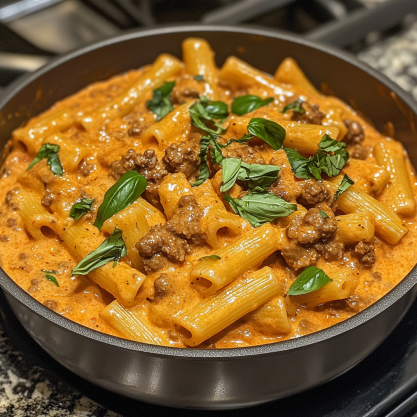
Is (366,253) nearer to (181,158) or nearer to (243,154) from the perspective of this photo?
(243,154)

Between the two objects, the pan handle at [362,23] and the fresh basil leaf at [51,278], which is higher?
the pan handle at [362,23]

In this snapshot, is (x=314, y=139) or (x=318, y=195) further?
(x=314, y=139)

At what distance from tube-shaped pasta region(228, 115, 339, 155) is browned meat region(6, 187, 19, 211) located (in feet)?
4.07

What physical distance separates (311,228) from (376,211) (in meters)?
0.43

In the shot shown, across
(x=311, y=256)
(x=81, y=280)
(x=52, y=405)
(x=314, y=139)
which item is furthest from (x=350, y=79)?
(x=52, y=405)

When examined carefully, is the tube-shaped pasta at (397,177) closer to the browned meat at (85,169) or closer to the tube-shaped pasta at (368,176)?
the tube-shaped pasta at (368,176)

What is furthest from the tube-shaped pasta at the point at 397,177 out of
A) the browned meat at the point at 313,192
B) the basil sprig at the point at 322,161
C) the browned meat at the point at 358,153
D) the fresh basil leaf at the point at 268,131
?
the fresh basil leaf at the point at 268,131

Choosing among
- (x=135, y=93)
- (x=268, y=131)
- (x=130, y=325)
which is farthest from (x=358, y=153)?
(x=130, y=325)

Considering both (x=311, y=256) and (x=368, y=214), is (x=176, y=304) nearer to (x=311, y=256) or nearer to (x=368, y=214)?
(x=311, y=256)

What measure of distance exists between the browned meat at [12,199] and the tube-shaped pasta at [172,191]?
33.1 inches

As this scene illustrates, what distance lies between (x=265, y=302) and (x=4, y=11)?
4278 millimetres

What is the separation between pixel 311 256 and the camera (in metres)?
2.54

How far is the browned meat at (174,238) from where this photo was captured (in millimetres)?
2473

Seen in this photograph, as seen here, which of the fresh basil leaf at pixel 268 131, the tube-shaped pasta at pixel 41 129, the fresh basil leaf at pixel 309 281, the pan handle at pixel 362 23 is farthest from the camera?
the pan handle at pixel 362 23
